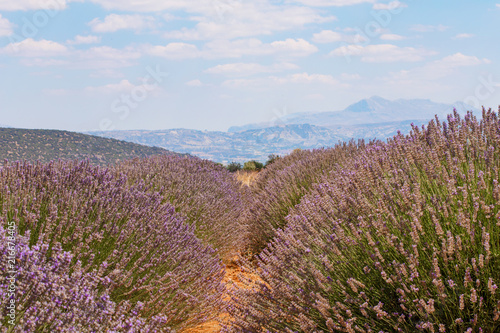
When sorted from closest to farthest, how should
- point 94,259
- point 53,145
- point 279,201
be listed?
point 94,259, point 279,201, point 53,145

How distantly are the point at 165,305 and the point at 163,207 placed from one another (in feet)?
3.78

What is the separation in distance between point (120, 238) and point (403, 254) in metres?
1.79

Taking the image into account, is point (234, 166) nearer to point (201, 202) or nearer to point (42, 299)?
point (201, 202)

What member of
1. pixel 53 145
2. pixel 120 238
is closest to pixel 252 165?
pixel 53 145

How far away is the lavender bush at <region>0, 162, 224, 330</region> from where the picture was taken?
2.46 metres

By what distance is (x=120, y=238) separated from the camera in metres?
2.65

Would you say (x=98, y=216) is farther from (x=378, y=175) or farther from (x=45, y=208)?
(x=378, y=175)

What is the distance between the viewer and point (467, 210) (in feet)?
6.14

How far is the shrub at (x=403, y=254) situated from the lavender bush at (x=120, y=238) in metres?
0.48

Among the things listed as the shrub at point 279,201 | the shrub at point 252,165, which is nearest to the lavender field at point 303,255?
the shrub at point 279,201

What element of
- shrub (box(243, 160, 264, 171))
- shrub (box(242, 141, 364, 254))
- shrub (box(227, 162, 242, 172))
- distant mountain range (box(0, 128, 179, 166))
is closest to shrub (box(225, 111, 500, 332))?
shrub (box(242, 141, 364, 254))

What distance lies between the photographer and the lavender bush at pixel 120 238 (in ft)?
8.07

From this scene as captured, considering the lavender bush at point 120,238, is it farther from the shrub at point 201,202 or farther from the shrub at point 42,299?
the shrub at point 201,202

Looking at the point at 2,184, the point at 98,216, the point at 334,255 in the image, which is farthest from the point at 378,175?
the point at 2,184
